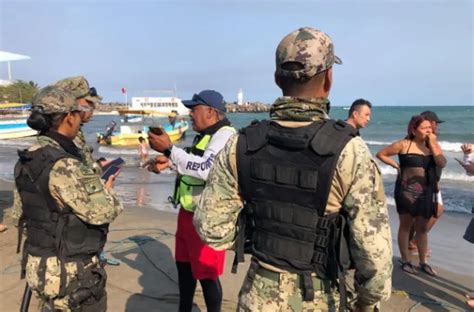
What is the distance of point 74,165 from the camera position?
2400mm

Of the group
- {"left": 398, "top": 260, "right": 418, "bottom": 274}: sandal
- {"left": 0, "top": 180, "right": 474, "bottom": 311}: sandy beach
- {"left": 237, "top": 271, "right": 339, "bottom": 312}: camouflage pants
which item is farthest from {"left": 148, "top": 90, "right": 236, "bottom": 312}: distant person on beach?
{"left": 398, "top": 260, "right": 418, "bottom": 274}: sandal

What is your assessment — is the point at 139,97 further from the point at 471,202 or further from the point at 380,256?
the point at 380,256

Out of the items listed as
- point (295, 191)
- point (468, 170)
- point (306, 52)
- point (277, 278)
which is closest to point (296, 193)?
point (295, 191)

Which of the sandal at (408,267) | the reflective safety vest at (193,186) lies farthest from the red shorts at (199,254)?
the sandal at (408,267)

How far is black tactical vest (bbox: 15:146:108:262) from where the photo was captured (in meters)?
2.38

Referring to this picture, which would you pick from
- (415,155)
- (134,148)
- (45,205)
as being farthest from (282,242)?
(134,148)

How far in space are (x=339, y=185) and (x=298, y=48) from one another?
625mm

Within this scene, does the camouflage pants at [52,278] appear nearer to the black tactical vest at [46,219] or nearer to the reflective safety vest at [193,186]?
the black tactical vest at [46,219]

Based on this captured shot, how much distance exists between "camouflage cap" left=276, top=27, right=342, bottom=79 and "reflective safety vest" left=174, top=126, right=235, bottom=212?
1501mm

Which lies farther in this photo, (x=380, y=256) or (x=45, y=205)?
(x=45, y=205)

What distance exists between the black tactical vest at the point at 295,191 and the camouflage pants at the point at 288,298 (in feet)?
0.24

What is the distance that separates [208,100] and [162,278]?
264 centimetres

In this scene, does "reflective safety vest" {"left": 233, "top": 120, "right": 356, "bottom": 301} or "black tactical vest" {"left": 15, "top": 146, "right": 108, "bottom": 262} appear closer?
"reflective safety vest" {"left": 233, "top": 120, "right": 356, "bottom": 301}

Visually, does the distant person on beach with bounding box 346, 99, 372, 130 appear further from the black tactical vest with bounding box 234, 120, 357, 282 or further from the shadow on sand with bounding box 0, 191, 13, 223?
the shadow on sand with bounding box 0, 191, 13, 223
